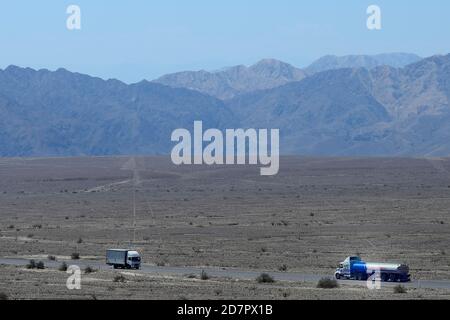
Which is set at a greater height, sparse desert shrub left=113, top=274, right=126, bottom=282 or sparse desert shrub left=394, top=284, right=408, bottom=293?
sparse desert shrub left=113, top=274, right=126, bottom=282

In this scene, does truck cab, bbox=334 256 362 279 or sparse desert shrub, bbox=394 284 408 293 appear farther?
truck cab, bbox=334 256 362 279

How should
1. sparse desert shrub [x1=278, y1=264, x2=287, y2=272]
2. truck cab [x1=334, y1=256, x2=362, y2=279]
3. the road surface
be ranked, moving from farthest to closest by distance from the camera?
sparse desert shrub [x1=278, y1=264, x2=287, y2=272] → truck cab [x1=334, y1=256, x2=362, y2=279] → the road surface

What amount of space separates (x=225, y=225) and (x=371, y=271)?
34.6m

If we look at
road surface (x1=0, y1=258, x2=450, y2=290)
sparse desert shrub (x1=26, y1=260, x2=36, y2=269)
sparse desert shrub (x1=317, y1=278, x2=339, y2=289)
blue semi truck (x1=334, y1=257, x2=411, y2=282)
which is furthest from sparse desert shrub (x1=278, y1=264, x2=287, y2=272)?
sparse desert shrub (x1=26, y1=260, x2=36, y2=269)

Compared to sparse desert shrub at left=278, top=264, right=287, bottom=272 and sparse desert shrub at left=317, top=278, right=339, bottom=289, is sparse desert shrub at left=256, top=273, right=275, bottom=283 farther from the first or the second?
sparse desert shrub at left=278, top=264, right=287, bottom=272

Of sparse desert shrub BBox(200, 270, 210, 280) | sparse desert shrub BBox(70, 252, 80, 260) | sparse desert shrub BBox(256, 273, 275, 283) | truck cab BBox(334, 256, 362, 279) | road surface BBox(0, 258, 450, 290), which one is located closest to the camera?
sparse desert shrub BBox(256, 273, 275, 283)

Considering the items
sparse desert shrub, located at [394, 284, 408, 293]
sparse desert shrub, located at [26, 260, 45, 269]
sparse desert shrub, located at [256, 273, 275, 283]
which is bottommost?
sparse desert shrub, located at [394, 284, 408, 293]

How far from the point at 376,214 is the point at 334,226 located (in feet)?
38.4

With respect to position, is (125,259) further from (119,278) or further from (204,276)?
(119,278)

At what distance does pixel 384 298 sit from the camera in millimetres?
32531

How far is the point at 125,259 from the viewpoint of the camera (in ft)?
151

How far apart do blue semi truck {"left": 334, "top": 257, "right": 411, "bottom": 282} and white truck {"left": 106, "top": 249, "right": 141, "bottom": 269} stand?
29.5 feet

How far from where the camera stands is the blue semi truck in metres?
40.6
